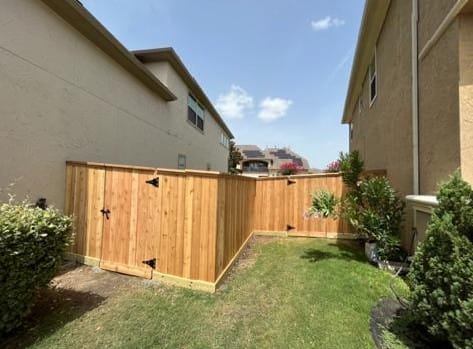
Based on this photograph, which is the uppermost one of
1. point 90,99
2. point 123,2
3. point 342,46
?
point 342,46

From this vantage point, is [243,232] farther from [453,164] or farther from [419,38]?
[419,38]

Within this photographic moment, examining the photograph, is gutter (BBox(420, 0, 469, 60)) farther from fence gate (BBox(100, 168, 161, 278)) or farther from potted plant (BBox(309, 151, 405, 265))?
fence gate (BBox(100, 168, 161, 278))

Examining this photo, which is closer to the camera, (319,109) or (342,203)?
(342,203)

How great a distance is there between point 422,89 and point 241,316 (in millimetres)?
4780

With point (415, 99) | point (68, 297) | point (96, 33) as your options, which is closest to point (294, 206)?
point (415, 99)

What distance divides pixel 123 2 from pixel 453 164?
8351 mm

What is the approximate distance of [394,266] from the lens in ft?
13.8

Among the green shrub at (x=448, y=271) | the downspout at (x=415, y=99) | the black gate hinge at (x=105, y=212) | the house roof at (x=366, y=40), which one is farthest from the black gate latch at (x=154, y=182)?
the house roof at (x=366, y=40)

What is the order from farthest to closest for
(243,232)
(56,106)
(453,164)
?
1. (243,232)
2. (56,106)
3. (453,164)

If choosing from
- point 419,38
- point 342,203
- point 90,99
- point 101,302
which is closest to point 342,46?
point 419,38

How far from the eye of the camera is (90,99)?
5.47 meters

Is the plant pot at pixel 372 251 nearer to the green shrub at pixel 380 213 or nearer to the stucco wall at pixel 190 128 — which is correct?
the green shrub at pixel 380 213

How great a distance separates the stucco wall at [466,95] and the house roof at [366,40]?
4203mm

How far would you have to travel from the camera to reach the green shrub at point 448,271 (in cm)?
178
